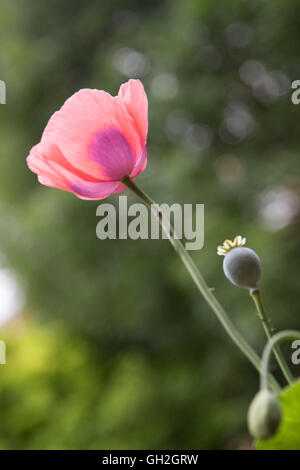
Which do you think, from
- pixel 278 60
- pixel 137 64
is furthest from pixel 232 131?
pixel 137 64

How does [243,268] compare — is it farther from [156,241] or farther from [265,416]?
[156,241]

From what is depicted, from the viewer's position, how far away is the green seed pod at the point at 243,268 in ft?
0.74

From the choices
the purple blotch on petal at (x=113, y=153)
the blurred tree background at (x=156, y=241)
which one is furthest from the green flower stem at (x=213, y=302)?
the blurred tree background at (x=156, y=241)

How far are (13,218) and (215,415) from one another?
1126 mm

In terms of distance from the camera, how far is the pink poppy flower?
24cm

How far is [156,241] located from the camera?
6.97 feet

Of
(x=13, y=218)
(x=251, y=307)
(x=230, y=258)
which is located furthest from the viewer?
(x=13, y=218)

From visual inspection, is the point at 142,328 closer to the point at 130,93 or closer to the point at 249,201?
the point at 249,201

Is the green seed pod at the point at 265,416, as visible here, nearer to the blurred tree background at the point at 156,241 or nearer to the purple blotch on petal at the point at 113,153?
the purple blotch on petal at the point at 113,153

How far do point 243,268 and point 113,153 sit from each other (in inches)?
3.4

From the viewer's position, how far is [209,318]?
→ 1868mm

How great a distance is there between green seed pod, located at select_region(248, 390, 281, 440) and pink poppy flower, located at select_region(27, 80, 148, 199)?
0.13 metres

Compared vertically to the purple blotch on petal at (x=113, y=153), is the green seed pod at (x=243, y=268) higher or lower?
lower

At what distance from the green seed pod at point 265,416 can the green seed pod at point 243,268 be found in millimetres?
64
